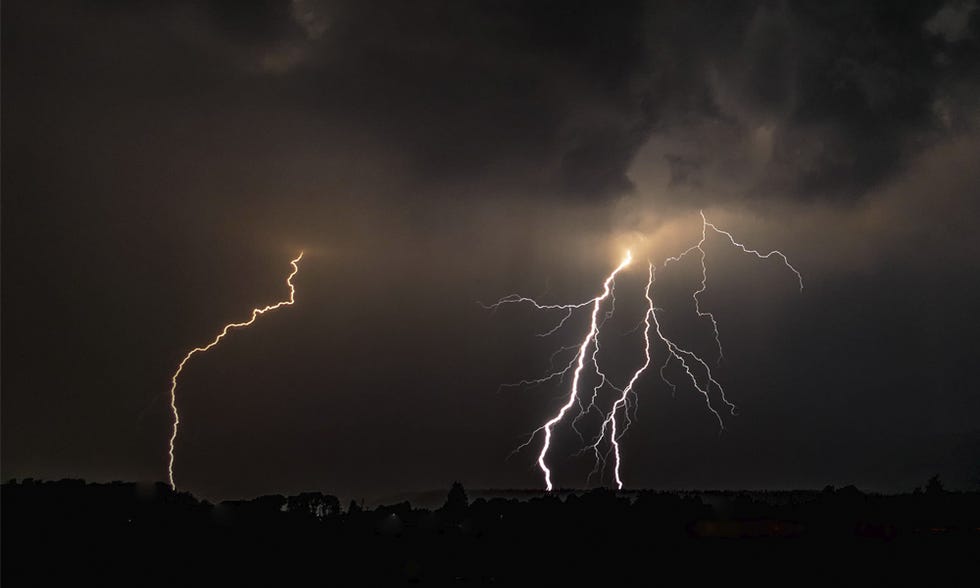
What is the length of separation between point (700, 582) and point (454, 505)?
3929cm

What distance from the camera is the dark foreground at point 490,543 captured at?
27.9m

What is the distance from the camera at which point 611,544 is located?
3669 centimetres

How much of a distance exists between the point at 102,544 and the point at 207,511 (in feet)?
53.7

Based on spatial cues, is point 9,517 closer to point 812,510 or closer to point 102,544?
point 102,544

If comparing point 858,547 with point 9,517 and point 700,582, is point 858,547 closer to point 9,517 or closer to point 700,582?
point 700,582

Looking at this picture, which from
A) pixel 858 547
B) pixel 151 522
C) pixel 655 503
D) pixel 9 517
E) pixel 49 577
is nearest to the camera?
pixel 49 577

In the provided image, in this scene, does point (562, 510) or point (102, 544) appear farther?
point (562, 510)

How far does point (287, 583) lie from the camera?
2661 cm

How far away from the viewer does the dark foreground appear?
27.9 m

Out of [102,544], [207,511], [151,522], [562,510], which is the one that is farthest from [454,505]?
[102,544]

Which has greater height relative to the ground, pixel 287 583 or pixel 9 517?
pixel 9 517

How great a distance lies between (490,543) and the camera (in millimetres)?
38281

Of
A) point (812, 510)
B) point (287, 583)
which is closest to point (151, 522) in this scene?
point (287, 583)

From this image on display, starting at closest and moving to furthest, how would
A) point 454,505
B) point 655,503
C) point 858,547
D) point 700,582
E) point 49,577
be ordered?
point 700,582 < point 49,577 < point 858,547 < point 655,503 < point 454,505
